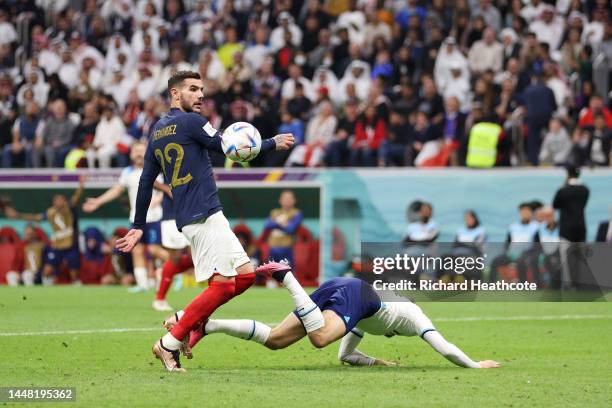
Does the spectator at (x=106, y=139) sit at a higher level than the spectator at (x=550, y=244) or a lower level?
higher

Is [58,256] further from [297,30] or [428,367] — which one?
[428,367]

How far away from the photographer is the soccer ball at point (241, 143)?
31.0ft

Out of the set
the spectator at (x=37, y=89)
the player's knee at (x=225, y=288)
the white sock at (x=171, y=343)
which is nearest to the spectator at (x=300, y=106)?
the spectator at (x=37, y=89)

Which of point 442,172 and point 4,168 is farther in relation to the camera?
point 4,168

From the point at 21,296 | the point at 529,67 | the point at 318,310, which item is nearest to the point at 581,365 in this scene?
the point at 318,310

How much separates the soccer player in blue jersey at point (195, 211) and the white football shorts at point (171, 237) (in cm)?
645

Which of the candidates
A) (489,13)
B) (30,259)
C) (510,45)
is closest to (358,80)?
(489,13)

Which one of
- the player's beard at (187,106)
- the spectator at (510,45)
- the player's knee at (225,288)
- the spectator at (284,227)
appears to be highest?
the player's beard at (187,106)

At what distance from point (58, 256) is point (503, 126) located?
29.4 ft

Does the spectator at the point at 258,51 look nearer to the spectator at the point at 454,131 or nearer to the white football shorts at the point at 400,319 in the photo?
the spectator at the point at 454,131

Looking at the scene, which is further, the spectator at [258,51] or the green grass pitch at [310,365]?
the spectator at [258,51]

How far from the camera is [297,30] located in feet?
90.4

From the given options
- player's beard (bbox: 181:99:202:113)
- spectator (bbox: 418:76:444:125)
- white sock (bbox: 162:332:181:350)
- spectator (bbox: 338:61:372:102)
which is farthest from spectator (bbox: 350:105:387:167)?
white sock (bbox: 162:332:181:350)

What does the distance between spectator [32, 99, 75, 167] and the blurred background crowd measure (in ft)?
0.10
